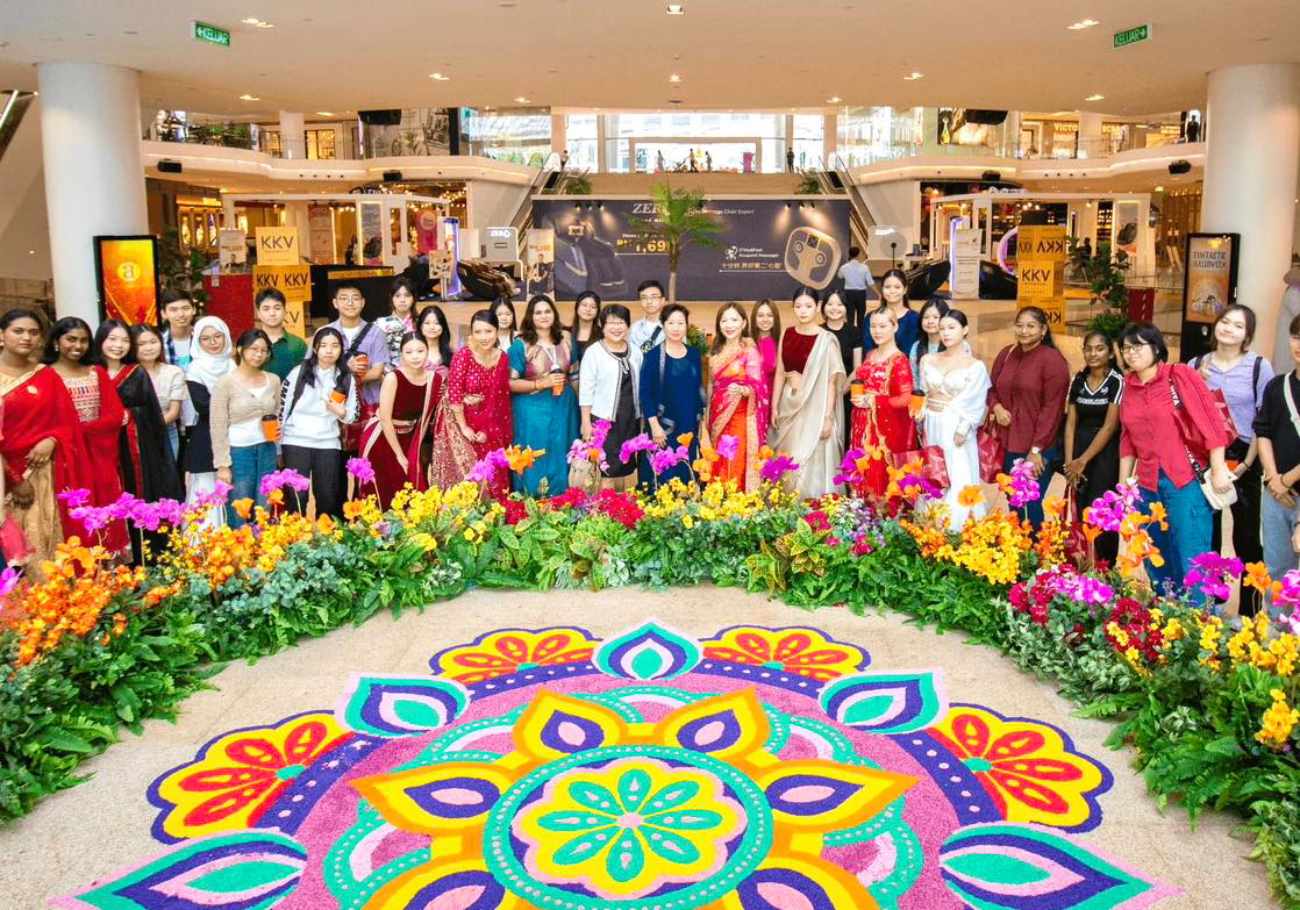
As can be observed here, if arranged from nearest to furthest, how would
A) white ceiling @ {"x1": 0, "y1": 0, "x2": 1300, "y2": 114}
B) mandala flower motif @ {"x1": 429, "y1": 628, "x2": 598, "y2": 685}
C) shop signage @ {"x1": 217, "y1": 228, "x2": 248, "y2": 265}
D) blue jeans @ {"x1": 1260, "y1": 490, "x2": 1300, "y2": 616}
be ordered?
mandala flower motif @ {"x1": 429, "y1": 628, "x2": 598, "y2": 685} < blue jeans @ {"x1": 1260, "y1": 490, "x2": 1300, "y2": 616} < white ceiling @ {"x1": 0, "y1": 0, "x2": 1300, "y2": 114} < shop signage @ {"x1": 217, "y1": 228, "x2": 248, "y2": 265}

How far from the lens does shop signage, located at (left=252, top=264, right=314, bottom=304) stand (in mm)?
11906

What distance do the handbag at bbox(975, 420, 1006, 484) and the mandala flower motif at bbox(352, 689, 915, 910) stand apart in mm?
2843

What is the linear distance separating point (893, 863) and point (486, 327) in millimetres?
3802

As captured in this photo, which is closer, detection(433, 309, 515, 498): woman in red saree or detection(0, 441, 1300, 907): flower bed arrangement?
detection(0, 441, 1300, 907): flower bed arrangement

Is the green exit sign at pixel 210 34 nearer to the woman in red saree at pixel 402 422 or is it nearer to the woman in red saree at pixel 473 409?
the woman in red saree at pixel 402 422

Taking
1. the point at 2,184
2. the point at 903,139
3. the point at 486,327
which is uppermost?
the point at 903,139

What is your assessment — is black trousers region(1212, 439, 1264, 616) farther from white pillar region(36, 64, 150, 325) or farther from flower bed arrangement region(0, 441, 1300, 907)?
white pillar region(36, 64, 150, 325)

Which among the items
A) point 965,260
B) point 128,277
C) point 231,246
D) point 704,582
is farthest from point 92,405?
point 965,260

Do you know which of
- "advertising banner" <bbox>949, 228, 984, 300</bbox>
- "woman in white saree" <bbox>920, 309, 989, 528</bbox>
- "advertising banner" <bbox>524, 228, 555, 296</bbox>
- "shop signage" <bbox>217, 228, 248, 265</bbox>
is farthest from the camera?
"advertising banner" <bbox>524, 228, 555, 296</bbox>

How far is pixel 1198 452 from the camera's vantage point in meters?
4.82

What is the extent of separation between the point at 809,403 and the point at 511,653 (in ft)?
9.70

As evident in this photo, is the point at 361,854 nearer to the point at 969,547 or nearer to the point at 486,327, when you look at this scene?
the point at 969,547

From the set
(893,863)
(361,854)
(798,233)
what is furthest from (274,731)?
(798,233)

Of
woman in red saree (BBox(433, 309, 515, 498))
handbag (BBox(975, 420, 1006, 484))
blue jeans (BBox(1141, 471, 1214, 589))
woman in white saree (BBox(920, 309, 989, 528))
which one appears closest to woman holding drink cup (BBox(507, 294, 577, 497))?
woman in red saree (BBox(433, 309, 515, 498))
